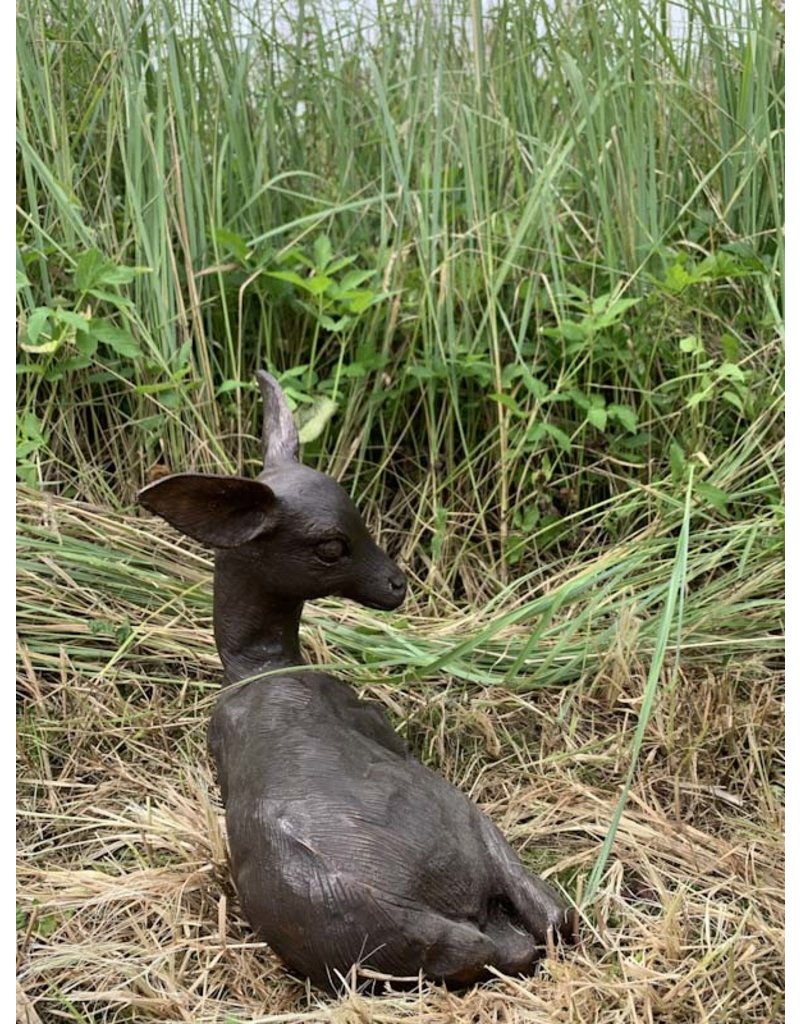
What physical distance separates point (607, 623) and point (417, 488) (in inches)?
21.3

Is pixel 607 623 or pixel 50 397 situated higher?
pixel 50 397

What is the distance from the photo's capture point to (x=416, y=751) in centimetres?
241

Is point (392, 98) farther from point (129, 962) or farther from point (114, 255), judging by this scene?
point (129, 962)

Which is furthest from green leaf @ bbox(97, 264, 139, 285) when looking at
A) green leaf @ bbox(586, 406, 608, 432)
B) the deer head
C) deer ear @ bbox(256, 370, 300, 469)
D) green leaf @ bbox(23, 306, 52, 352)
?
green leaf @ bbox(586, 406, 608, 432)

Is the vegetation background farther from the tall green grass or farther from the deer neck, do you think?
the deer neck

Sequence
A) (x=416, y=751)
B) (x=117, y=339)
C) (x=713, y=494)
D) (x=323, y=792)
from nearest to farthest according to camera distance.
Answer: (x=323, y=792) < (x=416, y=751) < (x=713, y=494) < (x=117, y=339)

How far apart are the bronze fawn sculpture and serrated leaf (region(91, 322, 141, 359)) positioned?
0.77 m

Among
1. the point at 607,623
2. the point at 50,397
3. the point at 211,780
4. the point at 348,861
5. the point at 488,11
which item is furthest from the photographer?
the point at 488,11

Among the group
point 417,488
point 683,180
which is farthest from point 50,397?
point 683,180

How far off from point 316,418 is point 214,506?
0.84 metres

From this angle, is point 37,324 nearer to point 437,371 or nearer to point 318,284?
point 318,284

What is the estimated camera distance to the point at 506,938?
182 cm

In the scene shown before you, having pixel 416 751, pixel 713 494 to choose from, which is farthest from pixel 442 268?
pixel 416 751

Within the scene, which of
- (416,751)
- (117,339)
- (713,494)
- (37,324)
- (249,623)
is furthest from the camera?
(117,339)
